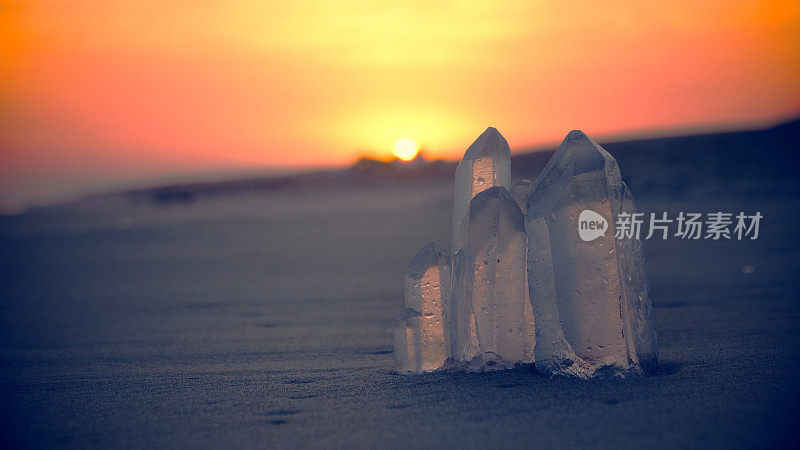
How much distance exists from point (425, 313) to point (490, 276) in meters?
0.33

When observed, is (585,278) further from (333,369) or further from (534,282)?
(333,369)

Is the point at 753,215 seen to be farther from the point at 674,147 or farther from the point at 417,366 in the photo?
the point at 674,147

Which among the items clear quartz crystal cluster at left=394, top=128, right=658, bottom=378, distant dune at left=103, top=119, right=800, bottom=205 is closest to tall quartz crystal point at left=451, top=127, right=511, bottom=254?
clear quartz crystal cluster at left=394, top=128, right=658, bottom=378

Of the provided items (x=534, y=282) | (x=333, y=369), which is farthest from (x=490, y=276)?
(x=333, y=369)

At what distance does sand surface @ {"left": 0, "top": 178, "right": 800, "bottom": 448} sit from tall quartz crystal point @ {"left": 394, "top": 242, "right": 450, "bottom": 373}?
0.13 metres

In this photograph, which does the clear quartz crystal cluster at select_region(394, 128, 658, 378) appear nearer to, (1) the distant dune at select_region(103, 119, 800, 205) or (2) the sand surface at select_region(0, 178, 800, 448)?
(2) the sand surface at select_region(0, 178, 800, 448)

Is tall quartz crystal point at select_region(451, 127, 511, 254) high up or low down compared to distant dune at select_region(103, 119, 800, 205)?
down

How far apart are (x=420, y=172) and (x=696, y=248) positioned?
20.8m

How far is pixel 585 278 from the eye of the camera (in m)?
2.88

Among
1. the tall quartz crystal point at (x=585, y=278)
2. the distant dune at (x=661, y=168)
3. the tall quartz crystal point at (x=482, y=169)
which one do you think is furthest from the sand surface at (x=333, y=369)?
the distant dune at (x=661, y=168)

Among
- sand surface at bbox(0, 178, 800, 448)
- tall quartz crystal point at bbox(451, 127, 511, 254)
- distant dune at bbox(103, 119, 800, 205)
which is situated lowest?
sand surface at bbox(0, 178, 800, 448)

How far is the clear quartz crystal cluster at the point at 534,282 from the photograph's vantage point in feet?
9.48

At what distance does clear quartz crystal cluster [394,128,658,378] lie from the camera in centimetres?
289

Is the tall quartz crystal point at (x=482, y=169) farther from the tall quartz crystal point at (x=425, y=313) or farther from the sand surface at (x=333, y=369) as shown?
the sand surface at (x=333, y=369)
